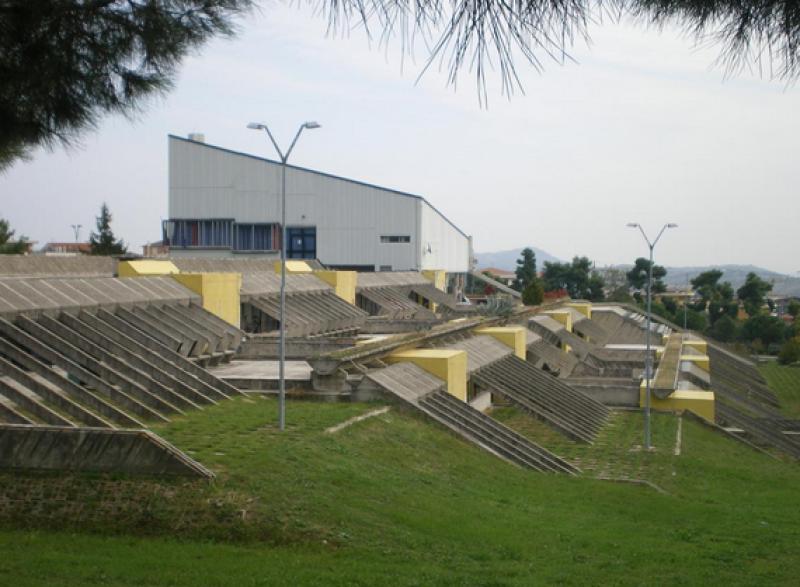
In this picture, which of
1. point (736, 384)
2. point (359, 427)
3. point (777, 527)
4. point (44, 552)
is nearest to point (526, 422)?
Answer: point (359, 427)

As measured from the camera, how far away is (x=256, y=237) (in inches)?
2729

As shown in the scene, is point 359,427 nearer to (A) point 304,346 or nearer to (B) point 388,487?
(B) point 388,487

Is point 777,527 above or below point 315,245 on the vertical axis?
below

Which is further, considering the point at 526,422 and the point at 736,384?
the point at 736,384

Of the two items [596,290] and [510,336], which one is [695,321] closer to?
[596,290]

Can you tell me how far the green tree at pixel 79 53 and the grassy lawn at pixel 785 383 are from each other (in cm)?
4004

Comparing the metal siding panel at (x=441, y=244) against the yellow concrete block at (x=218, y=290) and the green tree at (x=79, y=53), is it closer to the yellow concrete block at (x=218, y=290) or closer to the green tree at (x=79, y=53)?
the yellow concrete block at (x=218, y=290)

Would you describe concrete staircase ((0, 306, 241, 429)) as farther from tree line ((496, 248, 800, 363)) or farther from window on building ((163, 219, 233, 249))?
tree line ((496, 248, 800, 363))

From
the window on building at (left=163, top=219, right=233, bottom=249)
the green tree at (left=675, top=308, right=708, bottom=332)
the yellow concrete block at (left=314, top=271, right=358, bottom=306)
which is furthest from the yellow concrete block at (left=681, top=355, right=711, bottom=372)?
the green tree at (left=675, top=308, right=708, bottom=332)

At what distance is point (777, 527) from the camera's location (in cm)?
1703

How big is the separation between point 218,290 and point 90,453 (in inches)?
702

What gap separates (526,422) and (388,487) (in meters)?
13.1

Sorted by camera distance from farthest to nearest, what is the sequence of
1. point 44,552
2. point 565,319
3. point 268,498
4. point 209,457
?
point 565,319
point 209,457
point 268,498
point 44,552

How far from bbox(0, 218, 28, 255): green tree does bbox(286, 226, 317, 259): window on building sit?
57.0ft
